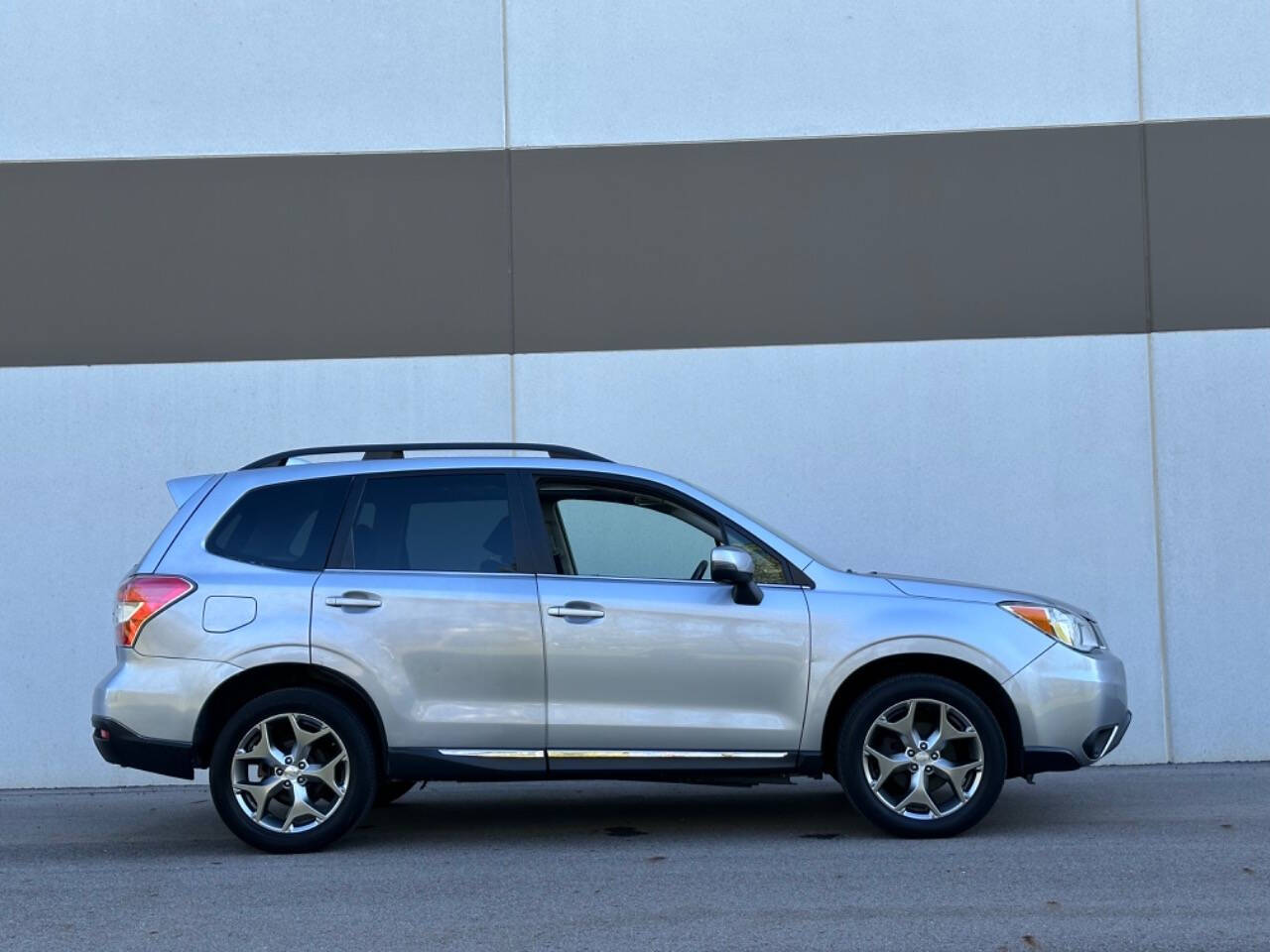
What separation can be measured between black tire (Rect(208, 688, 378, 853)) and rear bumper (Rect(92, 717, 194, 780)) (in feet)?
0.44

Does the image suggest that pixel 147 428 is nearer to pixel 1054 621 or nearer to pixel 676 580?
pixel 676 580

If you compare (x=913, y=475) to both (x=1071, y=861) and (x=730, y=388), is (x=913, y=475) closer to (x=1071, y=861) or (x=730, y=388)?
(x=730, y=388)

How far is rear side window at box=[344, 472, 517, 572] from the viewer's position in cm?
752

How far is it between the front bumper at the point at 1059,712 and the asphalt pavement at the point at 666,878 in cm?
42

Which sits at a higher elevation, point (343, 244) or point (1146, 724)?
point (343, 244)

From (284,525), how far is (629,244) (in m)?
4.32

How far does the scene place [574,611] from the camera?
737 centimetres

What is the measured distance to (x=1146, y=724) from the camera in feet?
35.0

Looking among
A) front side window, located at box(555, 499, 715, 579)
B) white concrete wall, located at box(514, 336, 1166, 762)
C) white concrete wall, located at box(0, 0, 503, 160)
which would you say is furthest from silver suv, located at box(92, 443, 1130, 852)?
white concrete wall, located at box(0, 0, 503, 160)

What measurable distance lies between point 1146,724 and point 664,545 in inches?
181

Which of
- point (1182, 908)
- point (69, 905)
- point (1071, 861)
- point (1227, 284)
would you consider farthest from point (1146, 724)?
point (69, 905)

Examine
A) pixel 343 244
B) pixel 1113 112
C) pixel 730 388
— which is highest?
pixel 1113 112

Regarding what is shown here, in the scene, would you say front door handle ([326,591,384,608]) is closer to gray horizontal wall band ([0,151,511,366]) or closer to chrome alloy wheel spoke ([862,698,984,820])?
chrome alloy wheel spoke ([862,698,984,820])

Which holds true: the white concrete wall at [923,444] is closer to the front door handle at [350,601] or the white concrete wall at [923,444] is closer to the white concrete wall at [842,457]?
the white concrete wall at [842,457]
